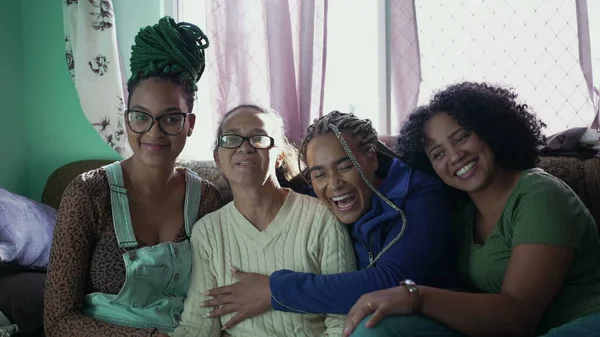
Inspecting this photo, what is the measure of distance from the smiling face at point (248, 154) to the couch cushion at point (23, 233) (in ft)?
2.69

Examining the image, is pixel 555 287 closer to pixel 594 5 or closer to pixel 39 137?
pixel 594 5

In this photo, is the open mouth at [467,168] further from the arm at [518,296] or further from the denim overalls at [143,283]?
the denim overalls at [143,283]

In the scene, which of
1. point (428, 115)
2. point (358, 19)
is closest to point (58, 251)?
point (428, 115)

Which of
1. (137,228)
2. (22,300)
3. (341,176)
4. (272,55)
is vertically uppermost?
(272,55)

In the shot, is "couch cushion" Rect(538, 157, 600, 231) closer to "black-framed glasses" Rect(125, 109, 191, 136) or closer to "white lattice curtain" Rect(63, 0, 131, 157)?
"black-framed glasses" Rect(125, 109, 191, 136)

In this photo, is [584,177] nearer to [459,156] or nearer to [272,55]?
[459,156]

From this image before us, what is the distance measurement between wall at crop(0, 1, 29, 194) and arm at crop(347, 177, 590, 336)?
2455mm

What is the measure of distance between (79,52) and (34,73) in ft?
1.50

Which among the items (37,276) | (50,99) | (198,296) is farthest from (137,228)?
(50,99)

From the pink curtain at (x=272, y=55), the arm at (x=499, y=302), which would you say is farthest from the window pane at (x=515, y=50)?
the arm at (x=499, y=302)

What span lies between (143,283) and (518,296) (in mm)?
1056

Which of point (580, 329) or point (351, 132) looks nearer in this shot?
point (580, 329)

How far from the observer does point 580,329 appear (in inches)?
48.1

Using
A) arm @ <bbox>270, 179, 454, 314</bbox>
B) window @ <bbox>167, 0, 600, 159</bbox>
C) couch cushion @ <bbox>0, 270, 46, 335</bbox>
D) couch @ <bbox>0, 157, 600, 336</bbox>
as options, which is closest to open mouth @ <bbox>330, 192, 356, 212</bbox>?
arm @ <bbox>270, 179, 454, 314</bbox>
